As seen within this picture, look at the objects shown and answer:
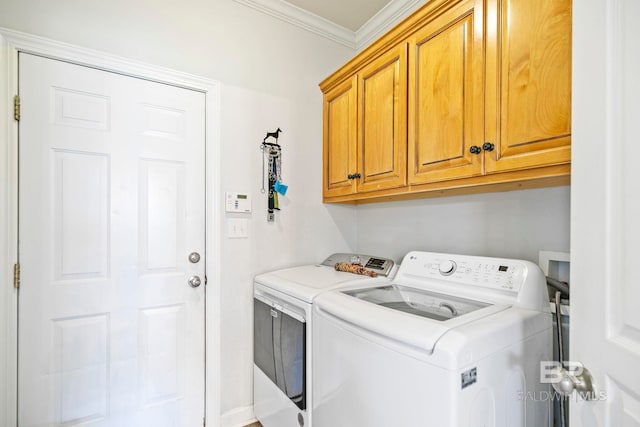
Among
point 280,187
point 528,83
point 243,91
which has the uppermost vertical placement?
point 243,91

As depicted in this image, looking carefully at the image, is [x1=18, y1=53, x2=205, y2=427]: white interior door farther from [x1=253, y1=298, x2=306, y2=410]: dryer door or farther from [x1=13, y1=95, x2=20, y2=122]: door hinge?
[x1=253, y1=298, x2=306, y2=410]: dryer door

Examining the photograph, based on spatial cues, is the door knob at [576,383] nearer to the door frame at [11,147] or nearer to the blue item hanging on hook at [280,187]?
the blue item hanging on hook at [280,187]

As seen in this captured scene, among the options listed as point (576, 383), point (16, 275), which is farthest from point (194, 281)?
point (576, 383)

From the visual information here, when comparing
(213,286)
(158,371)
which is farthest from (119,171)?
(158,371)

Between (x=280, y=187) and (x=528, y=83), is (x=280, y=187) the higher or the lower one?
the lower one

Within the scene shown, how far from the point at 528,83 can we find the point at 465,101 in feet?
0.76

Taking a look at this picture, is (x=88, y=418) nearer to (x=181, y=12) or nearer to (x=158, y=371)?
(x=158, y=371)

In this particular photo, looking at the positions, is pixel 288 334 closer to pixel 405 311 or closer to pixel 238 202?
pixel 405 311

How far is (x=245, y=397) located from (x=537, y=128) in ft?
6.80

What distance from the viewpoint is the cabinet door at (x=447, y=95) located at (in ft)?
4.02

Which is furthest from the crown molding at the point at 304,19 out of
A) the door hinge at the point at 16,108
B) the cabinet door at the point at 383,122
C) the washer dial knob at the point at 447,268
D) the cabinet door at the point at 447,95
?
the washer dial knob at the point at 447,268

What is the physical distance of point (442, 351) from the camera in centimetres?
83

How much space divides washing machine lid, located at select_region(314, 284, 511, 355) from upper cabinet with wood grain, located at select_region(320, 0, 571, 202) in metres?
0.49

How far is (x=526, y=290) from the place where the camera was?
1132mm
